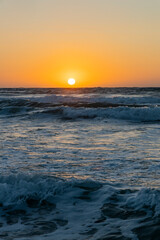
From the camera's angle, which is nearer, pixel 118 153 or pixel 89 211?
pixel 89 211

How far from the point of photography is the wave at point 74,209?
3.37m

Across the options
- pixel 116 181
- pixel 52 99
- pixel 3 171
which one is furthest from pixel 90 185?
pixel 52 99

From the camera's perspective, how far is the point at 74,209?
403 cm

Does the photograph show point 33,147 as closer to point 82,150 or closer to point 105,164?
point 82,150

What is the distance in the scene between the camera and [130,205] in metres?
4.01

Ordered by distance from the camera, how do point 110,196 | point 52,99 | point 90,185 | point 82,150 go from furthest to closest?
1. point 52,99
2. point 82,150
3. point 90,185
4. point 110,196

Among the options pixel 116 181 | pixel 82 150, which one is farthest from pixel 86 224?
pixel 82 150

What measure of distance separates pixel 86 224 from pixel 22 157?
11.7 feet

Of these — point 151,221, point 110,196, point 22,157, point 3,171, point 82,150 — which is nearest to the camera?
point 151,221

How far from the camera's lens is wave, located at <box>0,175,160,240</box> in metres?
3.37

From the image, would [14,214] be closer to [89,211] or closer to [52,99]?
[89,211]

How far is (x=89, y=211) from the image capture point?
3939mm

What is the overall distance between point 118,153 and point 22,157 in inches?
93.7

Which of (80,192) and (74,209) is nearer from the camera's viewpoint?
(74,209)
